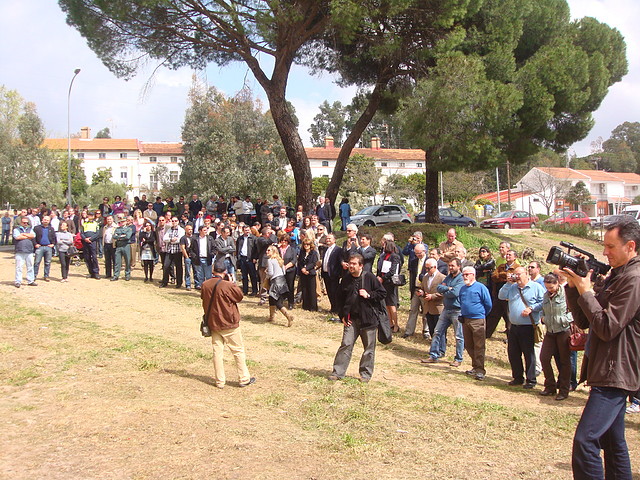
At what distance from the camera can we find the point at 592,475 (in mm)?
3684

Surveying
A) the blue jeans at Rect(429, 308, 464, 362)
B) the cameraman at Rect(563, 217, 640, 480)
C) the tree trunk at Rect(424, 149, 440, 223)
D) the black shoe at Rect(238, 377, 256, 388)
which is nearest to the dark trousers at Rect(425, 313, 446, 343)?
the blue jeans at Rect(429, 308, 464, 362)

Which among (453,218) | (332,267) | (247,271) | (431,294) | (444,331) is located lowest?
(444,331)

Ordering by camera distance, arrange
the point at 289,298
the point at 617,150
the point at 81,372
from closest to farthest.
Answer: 1. the point at 81,372
2. the point at 289,298
3. the point at 617,150

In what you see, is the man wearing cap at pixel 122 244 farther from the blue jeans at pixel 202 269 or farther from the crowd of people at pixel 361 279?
the blue jeans at pixel 202 269

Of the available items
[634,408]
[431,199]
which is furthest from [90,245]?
[634,408]

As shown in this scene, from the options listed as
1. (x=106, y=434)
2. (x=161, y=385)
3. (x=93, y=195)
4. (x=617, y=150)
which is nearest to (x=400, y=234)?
(x=161, y=385)

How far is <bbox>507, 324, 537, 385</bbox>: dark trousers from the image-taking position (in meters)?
8.65

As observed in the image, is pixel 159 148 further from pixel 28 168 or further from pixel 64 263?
pixel 64 263

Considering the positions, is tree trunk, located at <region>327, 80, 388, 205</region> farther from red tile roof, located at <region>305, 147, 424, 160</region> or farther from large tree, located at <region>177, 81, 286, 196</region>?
red tile roof, located at <region>305, 147, 424, 160</region>

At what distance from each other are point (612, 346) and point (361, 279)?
14.1 feet

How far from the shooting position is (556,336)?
8.23 meters

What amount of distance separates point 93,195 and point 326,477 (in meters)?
52.0

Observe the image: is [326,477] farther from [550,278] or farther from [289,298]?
[289,298]

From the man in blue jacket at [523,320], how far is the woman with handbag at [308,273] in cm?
472
